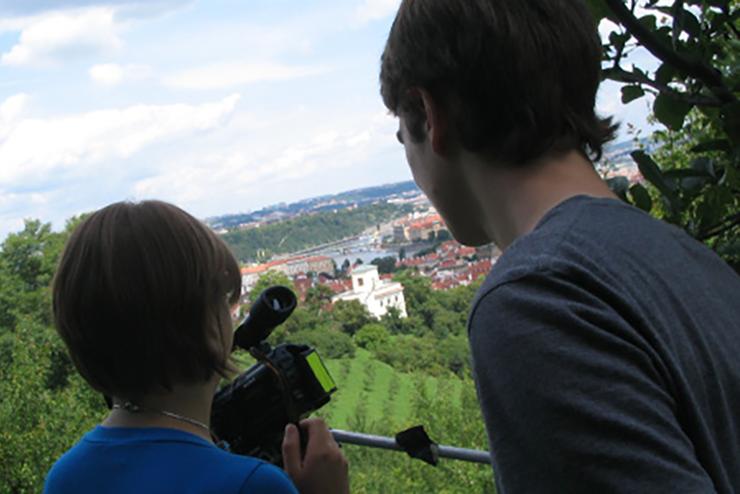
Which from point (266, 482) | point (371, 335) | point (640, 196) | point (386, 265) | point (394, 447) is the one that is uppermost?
point (640, 196)

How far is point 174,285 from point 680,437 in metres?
0.68

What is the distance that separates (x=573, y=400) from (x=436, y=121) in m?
0.28

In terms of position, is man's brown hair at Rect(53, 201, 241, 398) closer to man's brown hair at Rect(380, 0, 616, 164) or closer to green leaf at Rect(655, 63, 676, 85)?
man's brown hair at Rect(380, 0, 616, 164)

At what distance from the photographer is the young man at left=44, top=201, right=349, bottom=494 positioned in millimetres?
995

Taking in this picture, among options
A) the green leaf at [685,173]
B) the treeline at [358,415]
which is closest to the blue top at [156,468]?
the green leaf at [685,173]

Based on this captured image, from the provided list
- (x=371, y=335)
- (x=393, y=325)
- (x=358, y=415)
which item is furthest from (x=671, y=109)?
(x=358, y=415)

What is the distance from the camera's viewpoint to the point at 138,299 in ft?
3.35

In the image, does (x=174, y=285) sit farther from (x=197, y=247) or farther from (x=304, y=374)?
(x=304, y=374)

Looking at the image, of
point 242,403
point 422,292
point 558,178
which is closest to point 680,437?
point 558,178

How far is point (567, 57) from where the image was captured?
68 cm

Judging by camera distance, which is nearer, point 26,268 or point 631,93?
point 631,93

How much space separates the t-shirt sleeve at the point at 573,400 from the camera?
480 millimetres

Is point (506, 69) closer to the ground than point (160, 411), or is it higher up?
higher up

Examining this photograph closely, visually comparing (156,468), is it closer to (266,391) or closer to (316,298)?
(266,391)
